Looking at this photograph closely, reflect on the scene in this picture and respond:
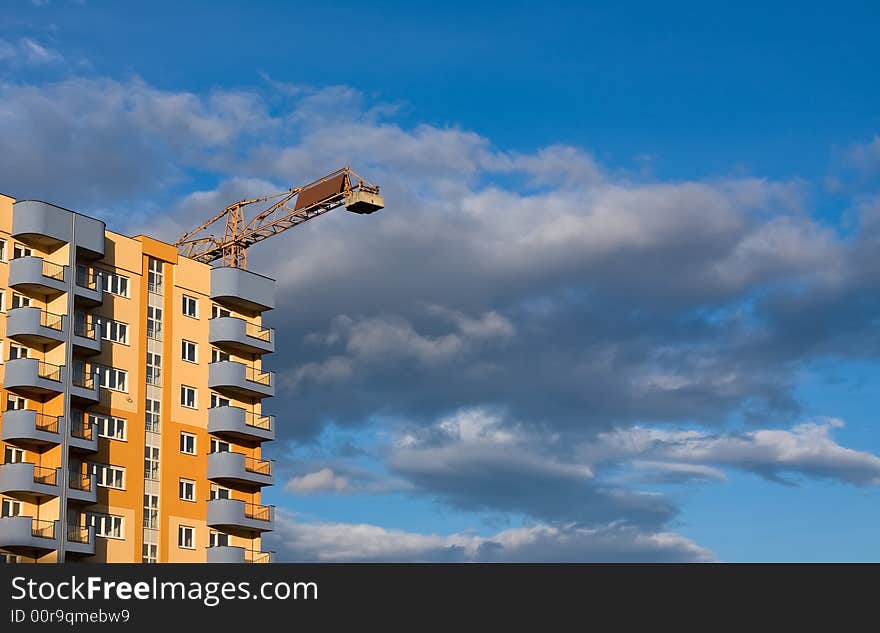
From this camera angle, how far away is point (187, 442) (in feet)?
356

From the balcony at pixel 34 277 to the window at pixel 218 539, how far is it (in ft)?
76.9

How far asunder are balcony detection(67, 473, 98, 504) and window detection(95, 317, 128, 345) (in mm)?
10664

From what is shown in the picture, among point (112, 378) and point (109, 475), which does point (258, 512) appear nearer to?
point (109, 475)

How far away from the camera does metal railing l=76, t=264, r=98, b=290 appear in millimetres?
100812

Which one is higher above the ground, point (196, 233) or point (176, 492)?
point (196, 233)

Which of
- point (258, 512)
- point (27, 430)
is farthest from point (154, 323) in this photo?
point (258, 512)

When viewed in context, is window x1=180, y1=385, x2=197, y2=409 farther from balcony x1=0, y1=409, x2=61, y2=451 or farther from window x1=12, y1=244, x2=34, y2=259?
window x1=12, y1=244, x2=34, y2=259

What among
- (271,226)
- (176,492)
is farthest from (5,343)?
(271,226)

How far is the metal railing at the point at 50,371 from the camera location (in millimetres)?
96375

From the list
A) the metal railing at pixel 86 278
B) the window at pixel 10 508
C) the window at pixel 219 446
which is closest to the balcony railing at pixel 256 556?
the window at pixel 219 446
